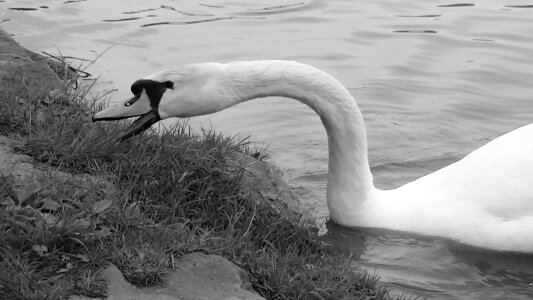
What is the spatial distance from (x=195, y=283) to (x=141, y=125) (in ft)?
5.09

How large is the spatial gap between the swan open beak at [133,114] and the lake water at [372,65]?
1689 mm

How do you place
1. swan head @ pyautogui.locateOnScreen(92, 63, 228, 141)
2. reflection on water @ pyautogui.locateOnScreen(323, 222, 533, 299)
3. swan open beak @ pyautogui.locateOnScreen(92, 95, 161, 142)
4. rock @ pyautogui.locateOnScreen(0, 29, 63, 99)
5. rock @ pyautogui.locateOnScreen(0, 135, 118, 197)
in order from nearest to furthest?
1. rock @ pyautogui.locateOnScreen(0, 135, 118, 197)
2. swan open beak @ pyautogui.locateOnScreen(92, 95, 161, 142)
3. swan head @ pyautogui.locateOnScreen(92, 63, 228, 141)
4. reflection on water @ pyautogui.locateOnScreen(323, 222, 533, 299)
5. rock @ pyautogui.locateOnScreen(0, 29, 63, 99)

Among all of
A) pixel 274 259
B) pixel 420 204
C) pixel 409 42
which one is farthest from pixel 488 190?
pixel 409 42

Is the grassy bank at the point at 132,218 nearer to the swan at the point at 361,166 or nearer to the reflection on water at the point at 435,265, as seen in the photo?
→ the swan at the point at 361,166

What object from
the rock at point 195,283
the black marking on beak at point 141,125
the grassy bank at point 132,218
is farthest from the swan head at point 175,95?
the rock at point 195,283

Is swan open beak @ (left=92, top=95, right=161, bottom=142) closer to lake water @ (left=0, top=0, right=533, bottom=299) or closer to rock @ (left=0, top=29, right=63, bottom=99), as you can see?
rock @ (left=0, top=29, right=63, bottom=99)

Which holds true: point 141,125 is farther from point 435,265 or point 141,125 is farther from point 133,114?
point 435,265

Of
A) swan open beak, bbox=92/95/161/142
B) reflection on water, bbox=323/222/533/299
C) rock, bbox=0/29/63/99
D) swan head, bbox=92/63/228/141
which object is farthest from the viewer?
rock, bbox=0/29/63/99

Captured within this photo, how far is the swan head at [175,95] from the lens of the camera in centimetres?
601

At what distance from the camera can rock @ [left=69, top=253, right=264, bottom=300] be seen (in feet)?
14.6

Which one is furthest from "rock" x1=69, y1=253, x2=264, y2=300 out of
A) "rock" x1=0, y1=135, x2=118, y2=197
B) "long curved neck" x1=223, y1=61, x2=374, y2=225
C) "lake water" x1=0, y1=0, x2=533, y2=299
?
"lake water" x1=0, y1=0, x2=533, y2=299

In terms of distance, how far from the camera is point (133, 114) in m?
5.99

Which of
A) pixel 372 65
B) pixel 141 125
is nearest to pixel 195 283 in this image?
pixel 141 125

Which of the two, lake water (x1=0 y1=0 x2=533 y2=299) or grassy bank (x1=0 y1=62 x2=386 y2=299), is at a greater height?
grassy bank (x1=0 y1=62 x2=386 y2=299)
